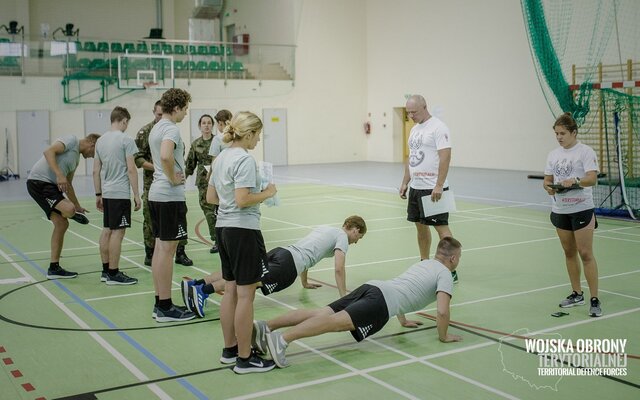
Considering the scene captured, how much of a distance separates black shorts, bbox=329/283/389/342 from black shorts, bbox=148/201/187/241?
1871mm

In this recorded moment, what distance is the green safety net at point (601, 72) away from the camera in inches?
551

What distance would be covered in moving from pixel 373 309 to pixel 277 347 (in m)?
0.83

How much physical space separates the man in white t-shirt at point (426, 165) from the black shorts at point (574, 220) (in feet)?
4.69

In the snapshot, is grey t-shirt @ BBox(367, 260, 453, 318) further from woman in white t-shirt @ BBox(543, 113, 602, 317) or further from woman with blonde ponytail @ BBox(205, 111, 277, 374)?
woman in white t-shirt @ BBox(543, 113, 602, 317)

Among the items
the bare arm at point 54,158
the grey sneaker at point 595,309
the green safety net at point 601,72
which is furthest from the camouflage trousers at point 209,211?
the green safety net at point 601,72

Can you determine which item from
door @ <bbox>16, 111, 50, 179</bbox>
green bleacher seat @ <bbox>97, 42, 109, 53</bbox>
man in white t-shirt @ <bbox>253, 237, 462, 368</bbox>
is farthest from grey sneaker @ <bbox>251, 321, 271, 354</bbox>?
green bleacher seat @ <bbox>97, 42, 109, 53</bbox>

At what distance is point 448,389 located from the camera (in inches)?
194

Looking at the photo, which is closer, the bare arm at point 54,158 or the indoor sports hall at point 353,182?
the indoor sports hall at point 353,182

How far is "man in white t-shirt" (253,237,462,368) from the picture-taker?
5414 millimetres

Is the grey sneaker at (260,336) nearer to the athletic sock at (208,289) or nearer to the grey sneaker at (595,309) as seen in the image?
the athletic sock at (208,289)

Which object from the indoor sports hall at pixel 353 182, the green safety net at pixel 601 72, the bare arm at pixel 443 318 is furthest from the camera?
the green safety net at pixel 601 72

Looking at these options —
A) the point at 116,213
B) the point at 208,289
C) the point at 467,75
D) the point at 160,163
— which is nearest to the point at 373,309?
the point at 208,289

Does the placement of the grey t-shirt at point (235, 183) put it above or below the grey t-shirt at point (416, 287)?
above

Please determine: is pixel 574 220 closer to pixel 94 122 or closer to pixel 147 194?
pixel 147 194
